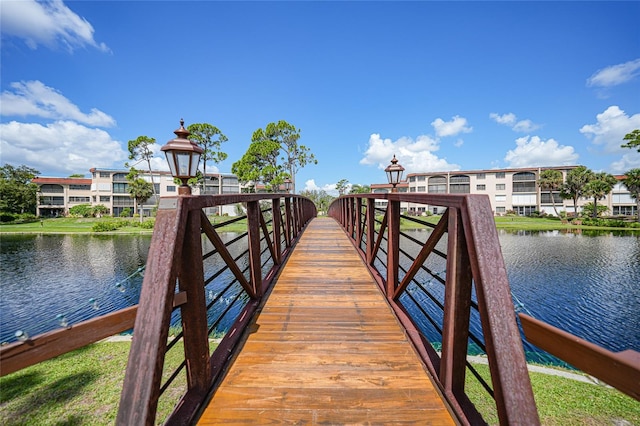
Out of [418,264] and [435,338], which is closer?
[418,264]

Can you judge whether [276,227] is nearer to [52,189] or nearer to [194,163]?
[194,163]

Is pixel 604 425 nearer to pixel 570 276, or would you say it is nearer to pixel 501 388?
pixel 501 388

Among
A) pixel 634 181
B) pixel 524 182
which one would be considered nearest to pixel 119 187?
pixel 524 182

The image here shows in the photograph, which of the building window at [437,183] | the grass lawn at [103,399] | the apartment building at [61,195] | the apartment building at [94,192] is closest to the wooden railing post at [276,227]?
the grass lawn at [103,399]

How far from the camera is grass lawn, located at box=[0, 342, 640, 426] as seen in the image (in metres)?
4.43

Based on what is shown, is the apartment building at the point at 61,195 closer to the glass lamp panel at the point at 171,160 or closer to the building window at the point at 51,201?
the building window at the point at 51,201

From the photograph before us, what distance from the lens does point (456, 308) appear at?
1559mm

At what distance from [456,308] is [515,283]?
1511 cm

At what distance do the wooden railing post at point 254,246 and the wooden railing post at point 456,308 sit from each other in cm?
223

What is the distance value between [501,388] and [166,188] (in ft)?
184

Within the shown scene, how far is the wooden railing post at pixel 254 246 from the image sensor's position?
317cm

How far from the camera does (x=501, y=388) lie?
1.09 meters

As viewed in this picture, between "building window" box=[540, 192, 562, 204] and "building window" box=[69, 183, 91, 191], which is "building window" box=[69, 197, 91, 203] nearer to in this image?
"building window" box=[69, 183, 91, 191]

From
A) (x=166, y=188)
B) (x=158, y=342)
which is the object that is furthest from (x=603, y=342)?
(x=166, y=188)
